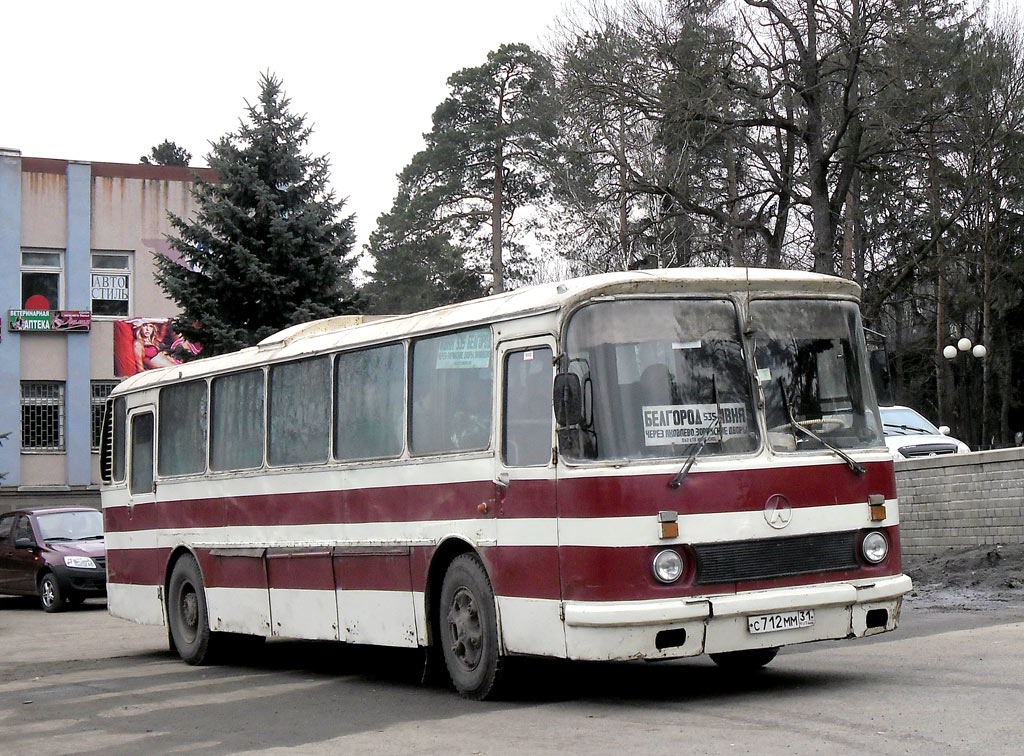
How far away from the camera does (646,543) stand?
9031 mm

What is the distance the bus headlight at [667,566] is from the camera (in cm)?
902

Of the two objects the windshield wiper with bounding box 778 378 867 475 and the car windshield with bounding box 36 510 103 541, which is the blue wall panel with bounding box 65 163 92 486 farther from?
the windshield wiper with bounding box 778 378 867 475

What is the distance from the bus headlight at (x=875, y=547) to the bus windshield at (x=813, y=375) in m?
0.60

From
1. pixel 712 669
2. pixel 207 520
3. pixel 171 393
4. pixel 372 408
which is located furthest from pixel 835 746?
pixel 171 393

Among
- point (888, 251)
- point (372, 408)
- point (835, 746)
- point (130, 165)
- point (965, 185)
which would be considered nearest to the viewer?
point (835, 746)

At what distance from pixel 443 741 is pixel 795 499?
2694 mm

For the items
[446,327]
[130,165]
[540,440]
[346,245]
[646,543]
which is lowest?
[646,543]

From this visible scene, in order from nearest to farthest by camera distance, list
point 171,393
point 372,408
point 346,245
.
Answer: point 372,408 → point 171,393 → point 346,245

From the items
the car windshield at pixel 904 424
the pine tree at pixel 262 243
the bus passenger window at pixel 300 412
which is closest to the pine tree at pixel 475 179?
the pine tree at pixel 262 243

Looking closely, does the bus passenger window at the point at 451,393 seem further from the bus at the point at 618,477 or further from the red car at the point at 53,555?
the red car at the point at 53,555

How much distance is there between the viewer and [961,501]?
20672mm

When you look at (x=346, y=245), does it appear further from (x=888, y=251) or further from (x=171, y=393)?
(x=888, y=251)

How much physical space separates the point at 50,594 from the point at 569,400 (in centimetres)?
1666

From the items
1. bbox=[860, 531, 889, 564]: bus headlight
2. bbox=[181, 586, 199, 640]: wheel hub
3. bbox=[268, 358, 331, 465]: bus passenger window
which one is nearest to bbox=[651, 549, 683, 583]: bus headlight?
bbox=[860, 531, 889, 564]: bus headlight
